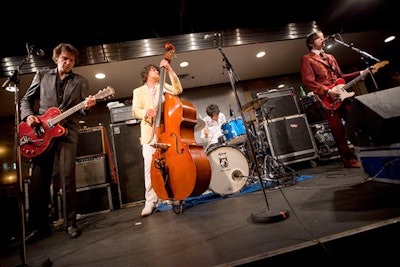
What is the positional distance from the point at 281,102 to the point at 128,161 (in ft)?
12.0

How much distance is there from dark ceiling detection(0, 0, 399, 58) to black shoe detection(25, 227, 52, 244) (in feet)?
11.8

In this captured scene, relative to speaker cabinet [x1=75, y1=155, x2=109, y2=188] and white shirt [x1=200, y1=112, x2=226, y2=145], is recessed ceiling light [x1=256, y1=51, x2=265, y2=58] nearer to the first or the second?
white shirt [x1=200, y1=112, x2=226, y2=145]

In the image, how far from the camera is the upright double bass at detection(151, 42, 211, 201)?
195 centimetres

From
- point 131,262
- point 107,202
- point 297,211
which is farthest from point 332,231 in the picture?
point 107,202

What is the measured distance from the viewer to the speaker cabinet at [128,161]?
354cm

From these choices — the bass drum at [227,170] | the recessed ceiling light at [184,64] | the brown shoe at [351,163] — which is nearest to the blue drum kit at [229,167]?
the bass drum at [227,170]

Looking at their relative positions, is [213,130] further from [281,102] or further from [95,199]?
[95,199]

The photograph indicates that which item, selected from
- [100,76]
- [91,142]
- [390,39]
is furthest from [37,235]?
[390,39]

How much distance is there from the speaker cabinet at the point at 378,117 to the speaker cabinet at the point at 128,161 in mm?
3199

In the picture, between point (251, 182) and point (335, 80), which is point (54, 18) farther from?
point (335, 80)

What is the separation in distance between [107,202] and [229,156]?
7.62 ft

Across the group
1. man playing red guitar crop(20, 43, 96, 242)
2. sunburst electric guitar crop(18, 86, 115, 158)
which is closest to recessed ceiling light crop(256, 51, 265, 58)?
man playing red guitar crop(20, 43, 96, 242)

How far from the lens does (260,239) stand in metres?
1.12

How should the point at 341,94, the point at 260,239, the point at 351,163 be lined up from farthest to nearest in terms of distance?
the point at 351,163
the point at 341,94
the point at 260,239
